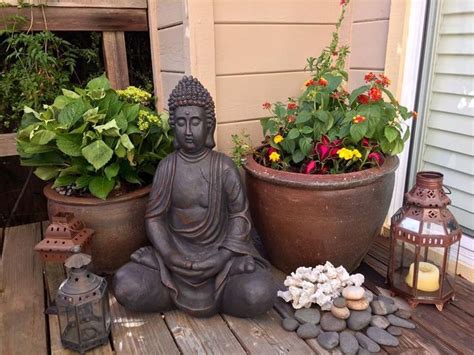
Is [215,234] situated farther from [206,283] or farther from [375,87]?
[375,87]

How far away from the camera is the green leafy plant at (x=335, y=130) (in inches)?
74.2

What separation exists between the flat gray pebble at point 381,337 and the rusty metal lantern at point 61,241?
1.22m

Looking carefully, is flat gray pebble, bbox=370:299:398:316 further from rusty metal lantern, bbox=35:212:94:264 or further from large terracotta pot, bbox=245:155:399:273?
rusty metal lantern, bbox=35:212:94:264

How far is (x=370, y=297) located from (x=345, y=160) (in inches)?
24.6

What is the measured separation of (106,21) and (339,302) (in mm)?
2104

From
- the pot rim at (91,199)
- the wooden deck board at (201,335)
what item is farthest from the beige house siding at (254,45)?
the wooden deck board at (201,335)

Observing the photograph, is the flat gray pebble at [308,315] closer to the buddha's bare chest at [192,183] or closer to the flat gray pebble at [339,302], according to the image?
the flat gray pebble at [339,302]

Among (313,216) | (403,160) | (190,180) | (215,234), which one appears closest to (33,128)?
(190,180)

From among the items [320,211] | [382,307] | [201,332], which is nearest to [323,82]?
[320,211]

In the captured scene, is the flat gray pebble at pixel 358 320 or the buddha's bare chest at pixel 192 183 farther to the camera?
the buddha's bare chest at pixel 192 183

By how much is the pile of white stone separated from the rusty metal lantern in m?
0.90

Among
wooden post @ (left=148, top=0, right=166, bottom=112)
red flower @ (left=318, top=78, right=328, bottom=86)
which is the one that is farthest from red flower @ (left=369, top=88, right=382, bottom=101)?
wooden post @ (left=148, top=0, right=166, bottom=112)

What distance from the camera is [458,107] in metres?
2.12

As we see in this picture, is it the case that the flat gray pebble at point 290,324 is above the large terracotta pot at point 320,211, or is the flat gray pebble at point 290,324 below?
below
